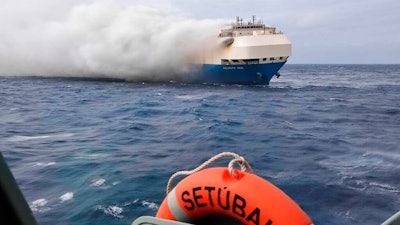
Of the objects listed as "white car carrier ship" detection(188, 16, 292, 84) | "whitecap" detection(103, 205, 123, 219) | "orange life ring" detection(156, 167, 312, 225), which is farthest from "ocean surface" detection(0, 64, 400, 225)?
"white car carrier ship" detection(188, 16, 292, 84)

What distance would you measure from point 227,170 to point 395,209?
7.24 m

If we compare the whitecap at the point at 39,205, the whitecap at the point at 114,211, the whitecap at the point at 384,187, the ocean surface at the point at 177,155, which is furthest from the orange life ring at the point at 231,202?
the whitecap at the point at 384,187

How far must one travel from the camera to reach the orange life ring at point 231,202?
2.25 m

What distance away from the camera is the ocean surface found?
841 centimetres

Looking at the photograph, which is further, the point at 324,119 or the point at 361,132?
the point at 324,119

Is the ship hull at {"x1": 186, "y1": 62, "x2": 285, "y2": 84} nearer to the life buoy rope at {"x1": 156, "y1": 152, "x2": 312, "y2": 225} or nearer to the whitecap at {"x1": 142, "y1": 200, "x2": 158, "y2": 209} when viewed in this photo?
the whitecap at {"x1": 142, "y1": 200, "x2": 158, "y2": 209}

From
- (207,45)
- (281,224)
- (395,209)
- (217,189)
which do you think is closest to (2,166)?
(217,189)

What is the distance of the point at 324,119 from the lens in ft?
71.9

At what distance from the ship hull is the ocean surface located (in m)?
20.3

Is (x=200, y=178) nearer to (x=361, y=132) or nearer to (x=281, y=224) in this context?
(x=281, y=224)

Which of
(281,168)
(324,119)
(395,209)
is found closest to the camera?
(395,209)

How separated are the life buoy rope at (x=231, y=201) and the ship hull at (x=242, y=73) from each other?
4184cm

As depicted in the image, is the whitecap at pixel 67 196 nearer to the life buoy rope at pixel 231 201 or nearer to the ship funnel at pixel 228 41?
the life buoy rope at pixel 231 201

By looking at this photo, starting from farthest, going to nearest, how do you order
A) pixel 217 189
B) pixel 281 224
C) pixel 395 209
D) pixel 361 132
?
1. pixel 361 132
2. pixel 395 209
3. pixel 217 189
4. pixel 281 224
